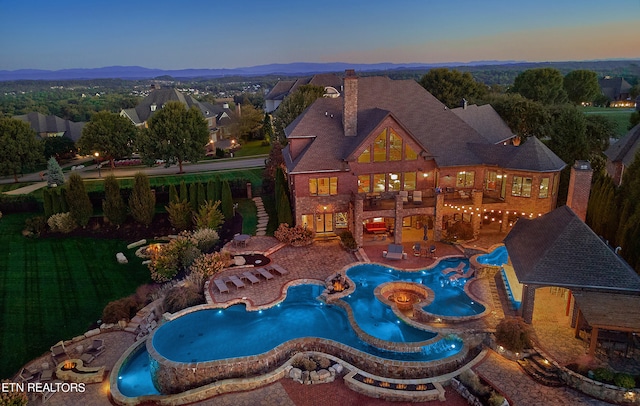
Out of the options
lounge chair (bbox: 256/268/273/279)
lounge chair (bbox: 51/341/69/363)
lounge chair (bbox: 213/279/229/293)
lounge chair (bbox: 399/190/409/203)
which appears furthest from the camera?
lounge chair (bbox: 399/190/409/203)

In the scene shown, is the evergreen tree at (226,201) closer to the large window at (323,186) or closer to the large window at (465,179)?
the large window at (323,186)

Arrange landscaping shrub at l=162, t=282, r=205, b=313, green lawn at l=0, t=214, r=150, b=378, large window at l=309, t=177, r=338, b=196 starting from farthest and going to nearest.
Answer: large window at l=309, t=177, r=338, b=196
landscaping shrub at l=162, t=282, r=205, b=313
green lawn at l=0, t=214, r=150, b=378

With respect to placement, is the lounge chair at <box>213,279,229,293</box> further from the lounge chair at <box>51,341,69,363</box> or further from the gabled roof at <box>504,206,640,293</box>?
the gabled roof at <box>504,206,640,293</box>

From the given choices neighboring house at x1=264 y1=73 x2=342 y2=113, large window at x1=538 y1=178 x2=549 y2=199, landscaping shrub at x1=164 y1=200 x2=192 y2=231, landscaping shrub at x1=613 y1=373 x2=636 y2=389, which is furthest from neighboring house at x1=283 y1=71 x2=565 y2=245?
neighboring house at x1=264 y1=73 x2=342 y2=113

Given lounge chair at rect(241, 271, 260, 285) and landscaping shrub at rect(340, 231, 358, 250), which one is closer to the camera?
lounge chair at rect(241, 271, 260, 285)

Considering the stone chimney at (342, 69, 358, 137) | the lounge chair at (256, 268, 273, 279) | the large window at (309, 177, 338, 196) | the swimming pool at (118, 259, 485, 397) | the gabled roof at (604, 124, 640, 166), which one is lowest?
→ the swimming pool at (118, 259, 485, 397)

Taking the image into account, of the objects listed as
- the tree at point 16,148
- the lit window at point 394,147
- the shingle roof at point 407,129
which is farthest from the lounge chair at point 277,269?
the tree at point 16,148
